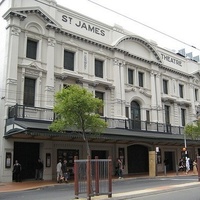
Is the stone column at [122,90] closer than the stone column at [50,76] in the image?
No

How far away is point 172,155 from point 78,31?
17.3 m

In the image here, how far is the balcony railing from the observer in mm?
21469

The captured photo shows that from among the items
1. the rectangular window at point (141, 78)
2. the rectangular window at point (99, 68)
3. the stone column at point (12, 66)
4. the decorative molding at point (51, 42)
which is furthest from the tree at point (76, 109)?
the rectangular window at point (141, 78)

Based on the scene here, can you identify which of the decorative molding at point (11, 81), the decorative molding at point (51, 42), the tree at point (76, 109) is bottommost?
the tree at point (76, 109)

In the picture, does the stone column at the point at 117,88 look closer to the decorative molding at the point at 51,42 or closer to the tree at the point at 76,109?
the decorative molding at the point at 51,42

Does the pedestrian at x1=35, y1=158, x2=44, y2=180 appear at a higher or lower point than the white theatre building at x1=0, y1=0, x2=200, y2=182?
lower

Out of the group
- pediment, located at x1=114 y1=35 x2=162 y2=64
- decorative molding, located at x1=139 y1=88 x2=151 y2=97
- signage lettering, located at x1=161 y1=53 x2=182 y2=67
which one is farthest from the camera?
signage lettering, located at x1=161 y1=53 x2=182 y2=67

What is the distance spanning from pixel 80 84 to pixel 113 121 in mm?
4434

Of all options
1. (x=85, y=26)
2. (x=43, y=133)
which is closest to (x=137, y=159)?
(x=43, y=133)

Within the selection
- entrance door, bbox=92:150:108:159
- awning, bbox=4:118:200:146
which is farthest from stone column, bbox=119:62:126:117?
entrance door, bbox=92:150:108:159

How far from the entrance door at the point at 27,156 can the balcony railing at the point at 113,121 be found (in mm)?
2206

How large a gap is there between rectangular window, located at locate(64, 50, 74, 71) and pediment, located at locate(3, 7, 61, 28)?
249cm

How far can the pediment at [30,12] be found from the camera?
23.1 metres

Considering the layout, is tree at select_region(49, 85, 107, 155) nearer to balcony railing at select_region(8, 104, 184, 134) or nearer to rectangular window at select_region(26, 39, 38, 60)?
balcony railing at select_region(8, 104, 184, 134)
